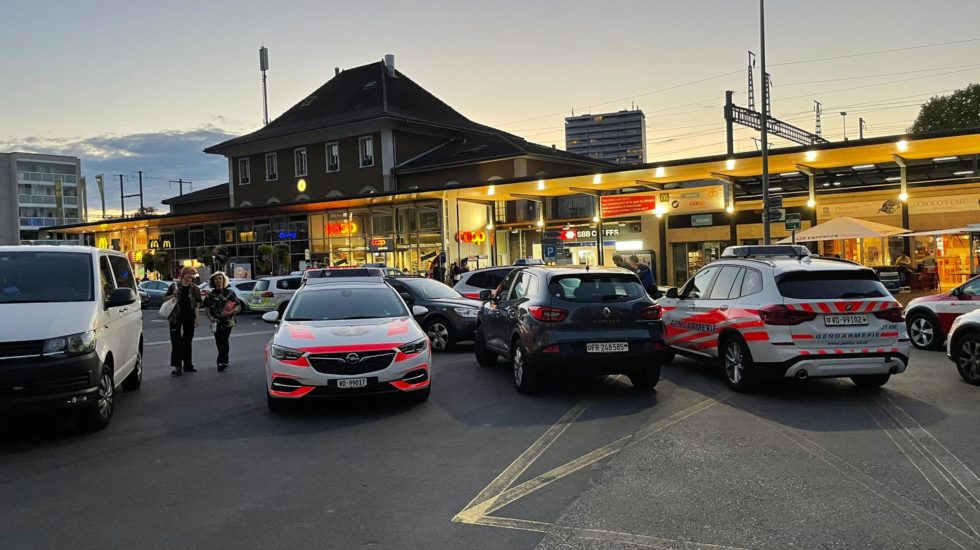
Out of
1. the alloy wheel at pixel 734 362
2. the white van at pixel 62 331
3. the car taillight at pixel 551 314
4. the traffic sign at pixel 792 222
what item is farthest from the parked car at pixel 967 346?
the traffic sign at pixel 792 222

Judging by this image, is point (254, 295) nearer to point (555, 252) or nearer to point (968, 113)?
point (555, 252)

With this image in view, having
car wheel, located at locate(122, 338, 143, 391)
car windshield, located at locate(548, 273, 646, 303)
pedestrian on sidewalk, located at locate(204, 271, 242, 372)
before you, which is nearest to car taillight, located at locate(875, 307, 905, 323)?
car windshield, located at locate(548, 273, 646, 303)

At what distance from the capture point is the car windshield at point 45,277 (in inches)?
312

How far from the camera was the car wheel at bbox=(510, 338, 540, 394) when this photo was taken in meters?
9.50

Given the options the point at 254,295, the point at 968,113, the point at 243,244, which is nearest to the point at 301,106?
the point at 243,244

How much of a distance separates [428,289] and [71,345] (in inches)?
366

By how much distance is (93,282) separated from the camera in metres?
8.39

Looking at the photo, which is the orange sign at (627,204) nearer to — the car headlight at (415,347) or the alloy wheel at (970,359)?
the alloy wheel at (970,359)

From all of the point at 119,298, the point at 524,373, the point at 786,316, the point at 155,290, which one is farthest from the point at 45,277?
the point at 155,290

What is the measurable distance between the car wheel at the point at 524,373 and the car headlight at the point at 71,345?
483cm

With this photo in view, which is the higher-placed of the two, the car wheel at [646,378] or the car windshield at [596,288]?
the car windshield at [596,288]

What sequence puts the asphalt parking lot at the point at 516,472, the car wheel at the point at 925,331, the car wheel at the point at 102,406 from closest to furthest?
the asphalt parking lot at the point at 516,472, the car wheel at the point at 102,406, the car wheel at the point at 925,331

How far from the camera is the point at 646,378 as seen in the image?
980cm

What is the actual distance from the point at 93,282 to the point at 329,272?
1174cm
